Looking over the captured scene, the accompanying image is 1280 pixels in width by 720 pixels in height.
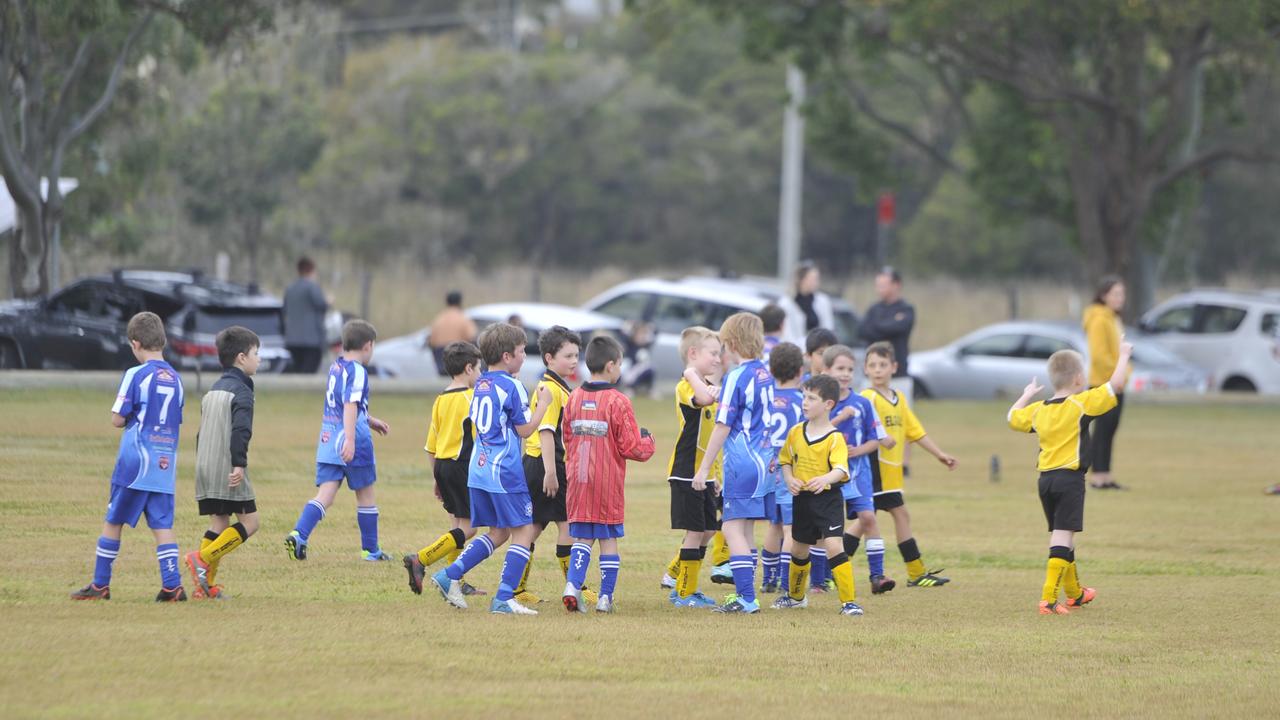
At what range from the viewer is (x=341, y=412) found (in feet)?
36.0

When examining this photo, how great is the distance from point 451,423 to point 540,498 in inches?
33.8

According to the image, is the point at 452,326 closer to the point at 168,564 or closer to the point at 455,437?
the point at 455,437

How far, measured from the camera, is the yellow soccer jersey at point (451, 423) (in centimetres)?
1024

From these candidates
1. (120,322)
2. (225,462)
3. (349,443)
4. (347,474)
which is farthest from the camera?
(120,322)

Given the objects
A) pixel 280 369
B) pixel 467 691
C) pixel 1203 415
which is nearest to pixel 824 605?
pixel 467 691

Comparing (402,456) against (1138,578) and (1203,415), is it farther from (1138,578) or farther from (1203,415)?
(1203,415)

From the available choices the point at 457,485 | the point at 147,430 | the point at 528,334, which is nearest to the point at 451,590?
the point at 457,485

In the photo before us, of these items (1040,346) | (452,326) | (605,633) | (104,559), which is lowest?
(605,633)

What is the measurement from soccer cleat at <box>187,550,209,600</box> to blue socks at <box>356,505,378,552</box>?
172 cm

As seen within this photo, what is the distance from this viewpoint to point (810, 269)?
16391mm

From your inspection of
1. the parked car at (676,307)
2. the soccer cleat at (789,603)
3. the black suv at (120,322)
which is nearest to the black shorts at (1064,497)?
the soccer cleat at (789,603)

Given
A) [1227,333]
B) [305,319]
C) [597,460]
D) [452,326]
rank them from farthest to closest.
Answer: [1227,333] < [305,319] < [452,326] < [597,460]

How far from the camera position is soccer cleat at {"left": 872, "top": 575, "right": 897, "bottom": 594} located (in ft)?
34.8

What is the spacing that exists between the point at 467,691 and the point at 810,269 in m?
9.64
